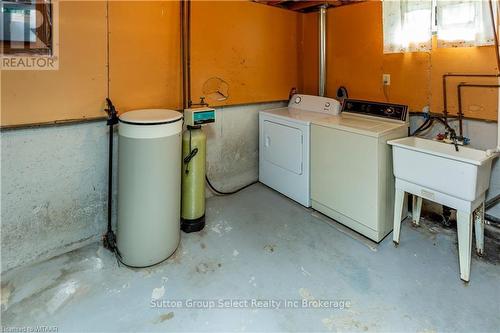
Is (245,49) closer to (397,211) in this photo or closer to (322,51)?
(322,51)

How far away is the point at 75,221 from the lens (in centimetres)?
236

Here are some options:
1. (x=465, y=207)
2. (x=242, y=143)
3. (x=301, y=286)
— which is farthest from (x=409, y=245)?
(x=242, y=143)

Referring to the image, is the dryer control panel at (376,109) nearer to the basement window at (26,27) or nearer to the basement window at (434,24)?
the basement window at (434,24)

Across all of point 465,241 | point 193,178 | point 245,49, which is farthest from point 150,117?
point 465,241

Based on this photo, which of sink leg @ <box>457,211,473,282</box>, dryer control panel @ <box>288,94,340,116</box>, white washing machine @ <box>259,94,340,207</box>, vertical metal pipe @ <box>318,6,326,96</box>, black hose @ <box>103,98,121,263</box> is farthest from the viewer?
vertical metal pipe @ <box>318,6,326,96</box>

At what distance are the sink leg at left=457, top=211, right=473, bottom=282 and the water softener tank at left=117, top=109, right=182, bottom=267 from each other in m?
1.99

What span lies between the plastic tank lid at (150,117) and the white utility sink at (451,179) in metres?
1.67

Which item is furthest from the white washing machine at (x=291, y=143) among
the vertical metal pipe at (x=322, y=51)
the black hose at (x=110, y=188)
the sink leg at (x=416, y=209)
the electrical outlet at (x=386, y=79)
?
the black hose at (x=110, y=188)

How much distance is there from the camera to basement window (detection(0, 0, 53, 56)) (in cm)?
183

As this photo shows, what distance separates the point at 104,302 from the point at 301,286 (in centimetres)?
125

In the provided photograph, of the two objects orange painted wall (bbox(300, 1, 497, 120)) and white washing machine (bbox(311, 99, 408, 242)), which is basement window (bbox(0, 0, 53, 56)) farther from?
orange painted wall (bbox(300, 1, 497, 120))

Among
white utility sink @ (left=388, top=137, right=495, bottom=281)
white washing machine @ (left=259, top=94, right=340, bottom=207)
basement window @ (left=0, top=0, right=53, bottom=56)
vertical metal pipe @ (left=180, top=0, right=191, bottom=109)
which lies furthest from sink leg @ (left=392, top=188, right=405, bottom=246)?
basement window @ (left=0, top=0, right=53, bottom=56)

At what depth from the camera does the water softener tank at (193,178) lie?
2.51 meters

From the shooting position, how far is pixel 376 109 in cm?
288
